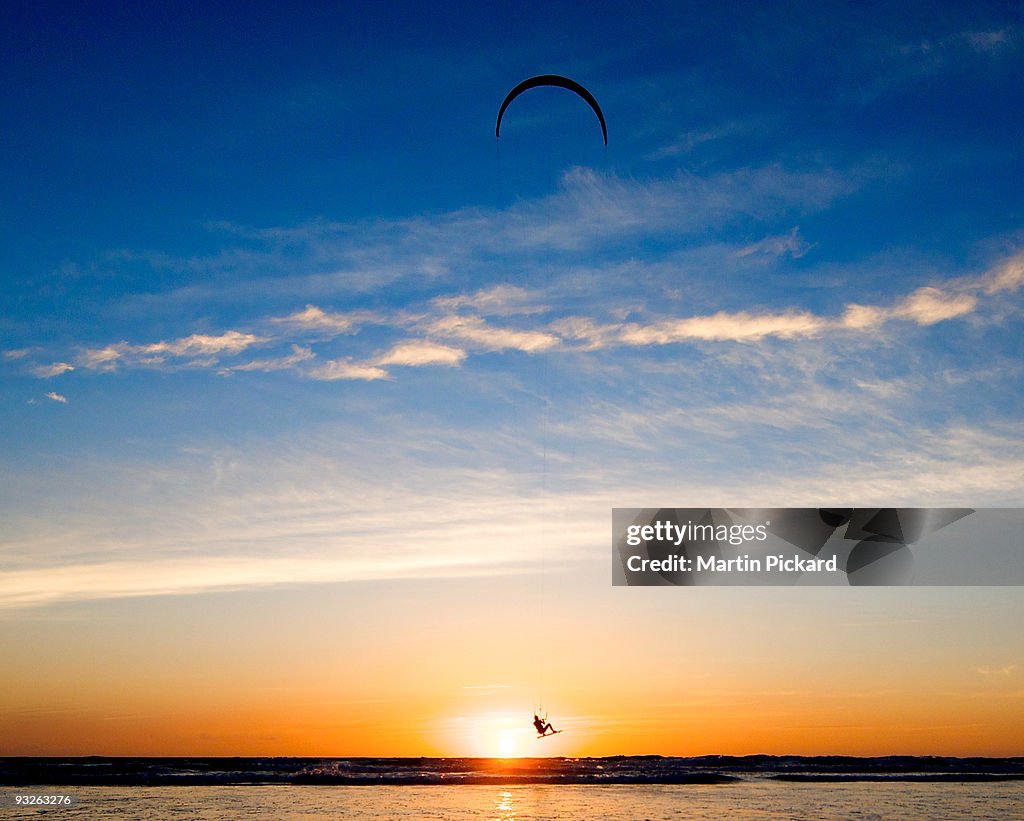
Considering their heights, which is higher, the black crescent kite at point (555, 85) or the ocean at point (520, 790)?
the black crescent kite at point (555, 85)

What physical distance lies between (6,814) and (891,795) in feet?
111

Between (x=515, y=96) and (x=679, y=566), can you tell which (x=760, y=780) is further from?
(x=515, y=96)

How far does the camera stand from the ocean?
30719mm

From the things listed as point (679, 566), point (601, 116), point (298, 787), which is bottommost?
point (298, 787)

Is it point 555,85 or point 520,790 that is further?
point 520,790

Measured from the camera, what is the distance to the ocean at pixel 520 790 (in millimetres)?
30719

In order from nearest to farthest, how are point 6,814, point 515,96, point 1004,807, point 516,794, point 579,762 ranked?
point 515,96, point 6,814, point 1004,807, point 516,794, point 579,762

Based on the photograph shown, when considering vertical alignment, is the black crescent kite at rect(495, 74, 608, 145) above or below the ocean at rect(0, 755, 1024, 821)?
above

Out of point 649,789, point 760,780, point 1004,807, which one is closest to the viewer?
point 1004,807

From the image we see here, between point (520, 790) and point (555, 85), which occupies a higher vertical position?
point (555, 85)

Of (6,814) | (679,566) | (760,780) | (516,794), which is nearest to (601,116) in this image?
(679,566)

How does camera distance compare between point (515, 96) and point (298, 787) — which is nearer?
point (515, 96)

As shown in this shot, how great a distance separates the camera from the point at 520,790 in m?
39.5

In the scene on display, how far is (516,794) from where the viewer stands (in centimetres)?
3741
